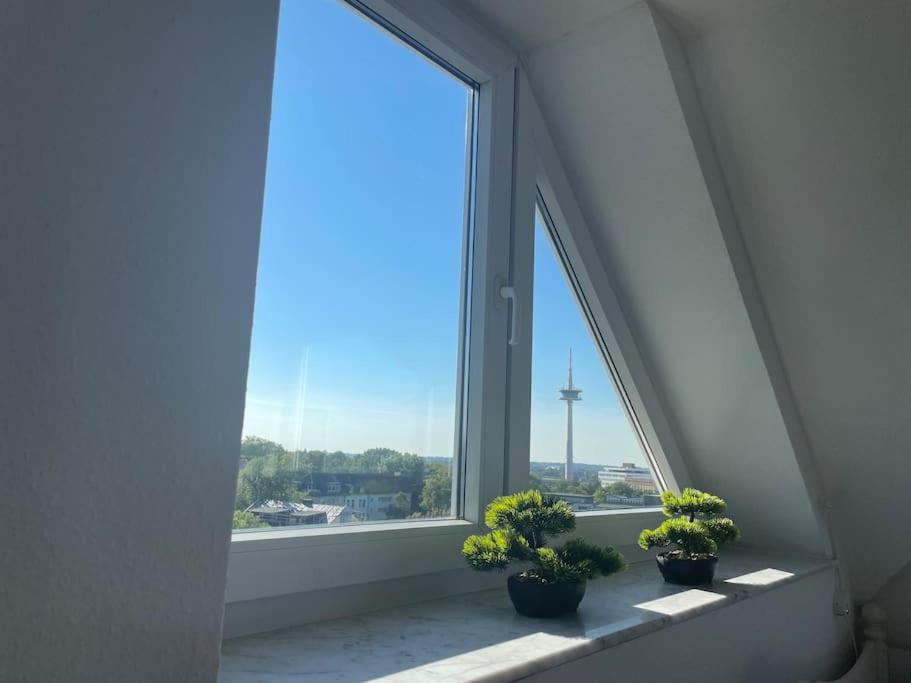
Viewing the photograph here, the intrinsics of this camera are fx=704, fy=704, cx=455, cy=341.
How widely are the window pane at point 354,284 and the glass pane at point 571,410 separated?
0.28 m

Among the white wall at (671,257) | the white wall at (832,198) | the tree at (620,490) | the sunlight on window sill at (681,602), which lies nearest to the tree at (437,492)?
the sunlight on window sill at (681,602)

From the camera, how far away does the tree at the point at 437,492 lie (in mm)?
1384

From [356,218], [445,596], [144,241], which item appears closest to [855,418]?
[445,596]

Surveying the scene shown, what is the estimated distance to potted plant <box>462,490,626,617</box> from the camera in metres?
1.17

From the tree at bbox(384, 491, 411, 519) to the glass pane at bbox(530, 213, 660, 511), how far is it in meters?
0.36

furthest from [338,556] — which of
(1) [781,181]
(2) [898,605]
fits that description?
(2) [898,605]

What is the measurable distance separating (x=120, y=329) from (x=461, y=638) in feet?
2.27

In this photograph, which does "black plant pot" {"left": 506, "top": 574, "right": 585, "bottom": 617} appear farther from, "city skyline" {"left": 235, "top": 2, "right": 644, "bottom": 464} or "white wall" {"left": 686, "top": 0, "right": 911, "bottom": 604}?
"white wall" {"left": 686, "top": 0, "right": 911, "bottom": 604}

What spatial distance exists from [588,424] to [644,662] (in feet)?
2.33

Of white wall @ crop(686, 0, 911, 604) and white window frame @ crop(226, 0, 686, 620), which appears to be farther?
white wall @ crop(686, 0, 911, 604)

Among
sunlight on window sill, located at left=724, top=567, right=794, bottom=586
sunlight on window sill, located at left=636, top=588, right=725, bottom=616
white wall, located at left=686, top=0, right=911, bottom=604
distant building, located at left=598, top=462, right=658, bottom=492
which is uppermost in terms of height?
white wall, located at left=686, top=0, right=911, bottom=604

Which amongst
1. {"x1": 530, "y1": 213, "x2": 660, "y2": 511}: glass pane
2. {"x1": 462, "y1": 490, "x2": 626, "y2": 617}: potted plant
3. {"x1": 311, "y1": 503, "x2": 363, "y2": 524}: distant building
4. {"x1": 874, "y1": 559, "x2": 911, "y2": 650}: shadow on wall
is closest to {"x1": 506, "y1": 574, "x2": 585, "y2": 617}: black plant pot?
{"x1": 462, "y1": 490, "x2": 626, "y2": 617}: potted plant

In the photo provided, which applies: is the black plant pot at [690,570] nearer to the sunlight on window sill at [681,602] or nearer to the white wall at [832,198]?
the sunlight on window sill at [681,602]

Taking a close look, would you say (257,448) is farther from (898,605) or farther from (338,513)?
(898,605)
